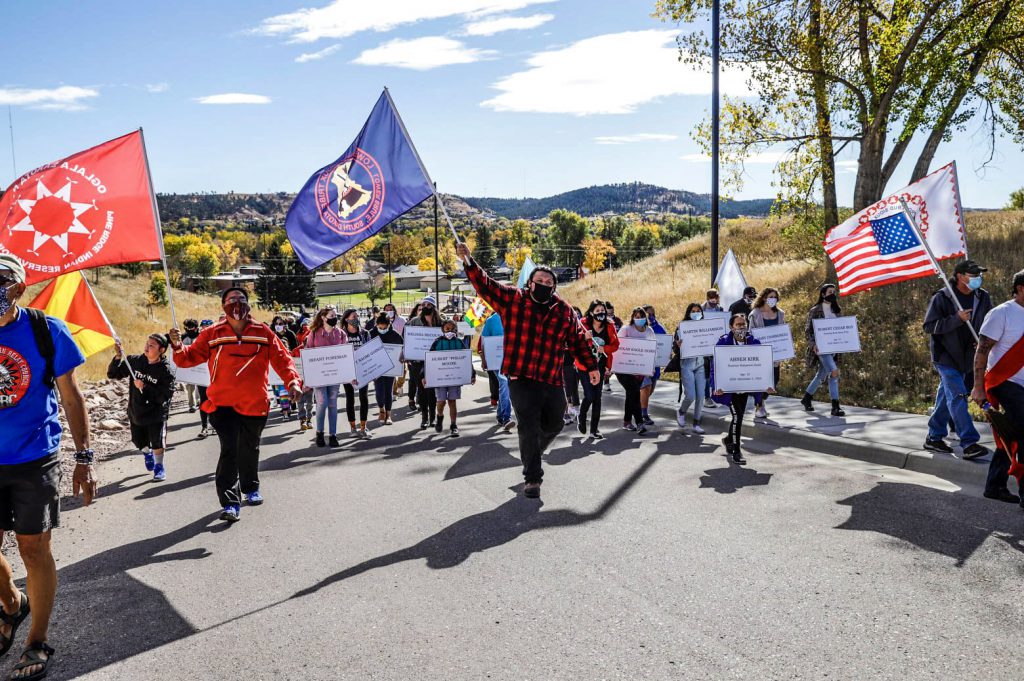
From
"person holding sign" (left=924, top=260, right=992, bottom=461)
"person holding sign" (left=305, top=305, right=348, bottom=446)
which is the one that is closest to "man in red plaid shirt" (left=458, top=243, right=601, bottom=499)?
"person holding sign" (left=305, top=305, right=348, bottom=446)

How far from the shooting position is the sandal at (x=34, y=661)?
3811 mm

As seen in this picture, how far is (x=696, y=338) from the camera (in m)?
10.0

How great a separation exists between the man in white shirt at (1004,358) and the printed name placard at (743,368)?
267cm

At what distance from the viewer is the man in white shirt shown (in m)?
5.91

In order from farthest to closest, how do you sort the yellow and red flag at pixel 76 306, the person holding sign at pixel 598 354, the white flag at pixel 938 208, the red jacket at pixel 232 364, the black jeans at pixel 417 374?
the black jeans at pixel 417 374, the person holding sign at pixel 598 354, the white flag at pixel 938 208, the yellow and red flag at pixel 76 306, the red jacket at pixel 232 364

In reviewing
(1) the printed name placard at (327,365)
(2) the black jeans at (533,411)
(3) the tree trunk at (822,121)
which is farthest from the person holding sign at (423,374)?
(3) the tree trunk at (822,121)

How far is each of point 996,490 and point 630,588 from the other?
12.5 feet

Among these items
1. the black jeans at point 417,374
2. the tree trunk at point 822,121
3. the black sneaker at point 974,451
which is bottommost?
the black sneaker at point 974,451

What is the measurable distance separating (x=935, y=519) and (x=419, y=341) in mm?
7492

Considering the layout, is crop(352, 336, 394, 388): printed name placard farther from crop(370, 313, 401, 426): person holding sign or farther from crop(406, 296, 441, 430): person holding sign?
crop(406, 296, 441, 430): person holding sign

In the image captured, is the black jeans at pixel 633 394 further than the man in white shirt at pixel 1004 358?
Yes

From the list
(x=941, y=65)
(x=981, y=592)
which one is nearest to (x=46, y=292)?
(x=981, y=592)

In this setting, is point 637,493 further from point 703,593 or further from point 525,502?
point 703,593

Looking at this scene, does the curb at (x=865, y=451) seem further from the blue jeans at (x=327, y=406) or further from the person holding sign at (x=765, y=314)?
the blue jeans at (x=327, y=406)
